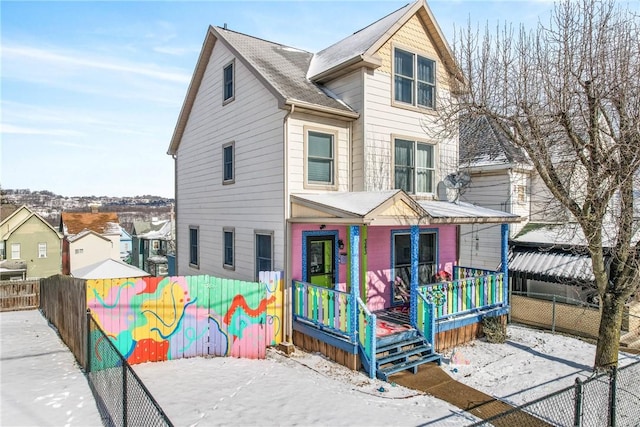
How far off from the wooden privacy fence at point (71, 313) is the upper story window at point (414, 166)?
28.9 feet

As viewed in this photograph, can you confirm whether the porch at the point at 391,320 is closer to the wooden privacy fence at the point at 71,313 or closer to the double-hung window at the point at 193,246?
the wooden privacy fence at the point at 71,313

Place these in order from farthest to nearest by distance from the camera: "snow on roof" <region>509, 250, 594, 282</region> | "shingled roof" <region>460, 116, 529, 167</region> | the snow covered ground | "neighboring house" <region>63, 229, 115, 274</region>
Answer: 1. "neighboring house" <region>63, 229, 115, 274</region>
2. "shingled roof" <region>460, 116, 529, 167</region>
3. "snow on roof" <region>509, 250, 594, 282</region>
4. the snow covered ground

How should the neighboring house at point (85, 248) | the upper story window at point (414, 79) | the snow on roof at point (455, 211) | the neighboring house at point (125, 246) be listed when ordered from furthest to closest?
the neighboring house at point (125, 246) → the neighboring house at point (85, 248) → the upper story window at point (414, 79) → the snow on roof at point (455, 211)

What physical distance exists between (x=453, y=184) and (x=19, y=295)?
62.5 ft

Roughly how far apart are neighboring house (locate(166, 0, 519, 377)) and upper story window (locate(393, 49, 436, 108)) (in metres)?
0.04

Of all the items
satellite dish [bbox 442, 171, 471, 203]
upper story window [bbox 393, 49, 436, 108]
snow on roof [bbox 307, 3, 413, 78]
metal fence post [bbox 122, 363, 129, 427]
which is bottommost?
metal fence post [bbox 122, 363, 129, 427]

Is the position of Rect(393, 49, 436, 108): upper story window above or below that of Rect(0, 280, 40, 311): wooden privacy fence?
above

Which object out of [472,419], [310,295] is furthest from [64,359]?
[472,419]

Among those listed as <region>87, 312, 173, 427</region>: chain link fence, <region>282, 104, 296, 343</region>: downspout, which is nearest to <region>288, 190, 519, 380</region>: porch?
<region>282, 104, 296, 343</region>: downspout

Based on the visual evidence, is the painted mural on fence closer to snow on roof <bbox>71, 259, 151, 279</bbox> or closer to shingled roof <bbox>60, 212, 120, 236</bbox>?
snow on roof <bbox>71, 259, 151, 279</bbox>

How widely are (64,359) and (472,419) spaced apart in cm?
816

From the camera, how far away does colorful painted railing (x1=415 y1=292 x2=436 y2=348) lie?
9.47 meters

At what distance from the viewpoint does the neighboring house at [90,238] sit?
145 feet

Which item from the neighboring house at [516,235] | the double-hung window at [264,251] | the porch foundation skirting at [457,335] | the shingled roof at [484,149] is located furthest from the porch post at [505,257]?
the double-hung window at [264,251]
